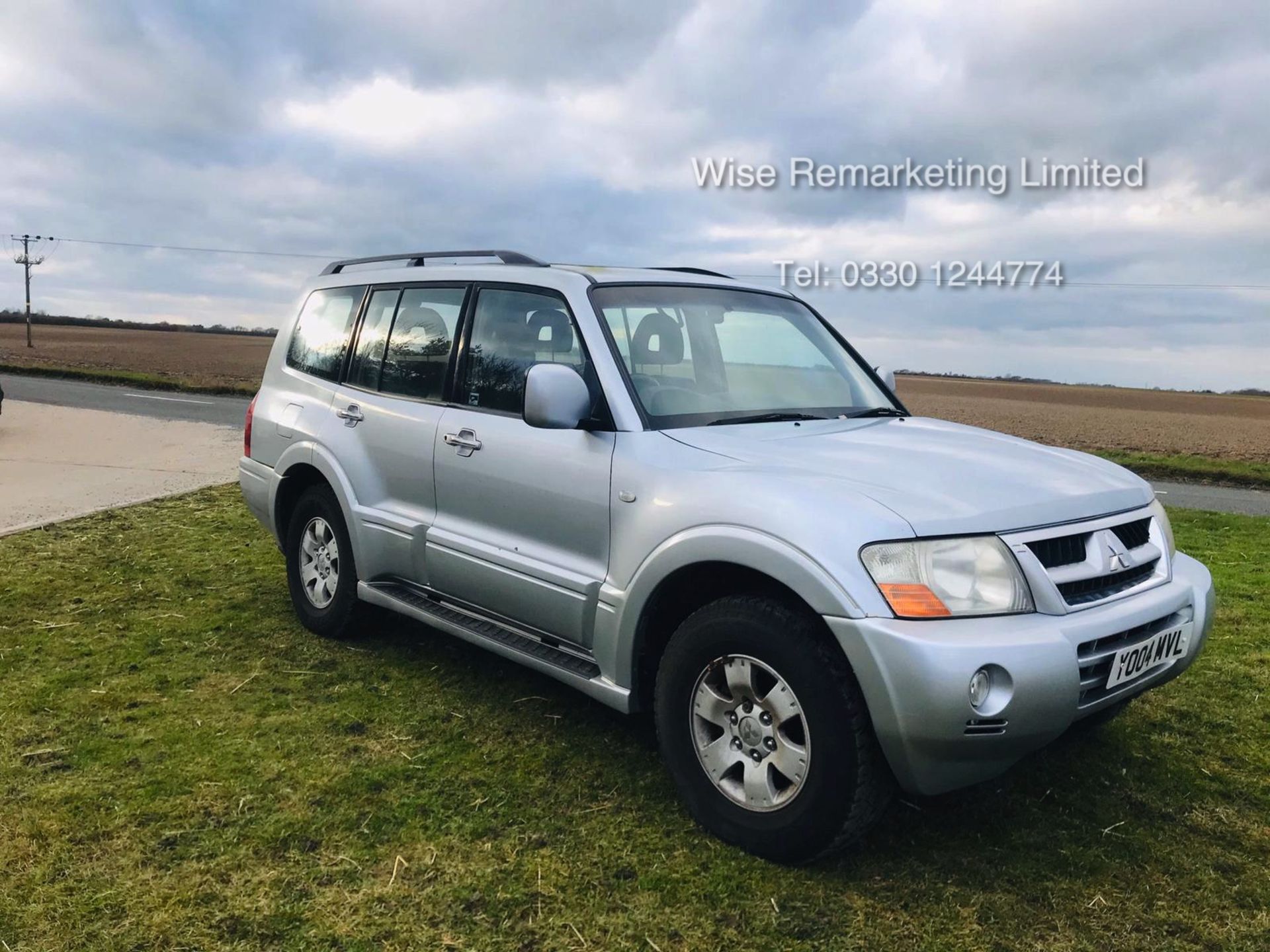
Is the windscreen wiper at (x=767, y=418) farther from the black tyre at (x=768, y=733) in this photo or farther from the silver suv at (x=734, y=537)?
the black tyre at (x=768, y=733)

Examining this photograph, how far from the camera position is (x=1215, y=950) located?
2680mm

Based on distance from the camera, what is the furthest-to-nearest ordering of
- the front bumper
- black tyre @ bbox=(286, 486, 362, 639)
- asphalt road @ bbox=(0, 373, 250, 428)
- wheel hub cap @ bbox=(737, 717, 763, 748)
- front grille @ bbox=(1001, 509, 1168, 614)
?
asphalt road @ bbox=(0, 373, 250, 428)
black tyre @ bbox=(286, 486, 362, 639)
wheel hub cap @ bbox=(737, 717, 763, 748)
front grille @ bbox=(1001, 509, 1168, 614)
the front bumper

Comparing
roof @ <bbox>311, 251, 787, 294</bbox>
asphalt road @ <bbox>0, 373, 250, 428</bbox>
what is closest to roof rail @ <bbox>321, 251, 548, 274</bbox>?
roof @ <bbox>311, 251, 787, 294</bbox>

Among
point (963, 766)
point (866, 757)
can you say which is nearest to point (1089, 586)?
point (963, 766)

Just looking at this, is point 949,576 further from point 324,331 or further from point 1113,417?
point 1113,417

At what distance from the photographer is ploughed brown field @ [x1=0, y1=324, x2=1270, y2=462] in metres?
25.4

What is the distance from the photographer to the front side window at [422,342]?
14.6ft

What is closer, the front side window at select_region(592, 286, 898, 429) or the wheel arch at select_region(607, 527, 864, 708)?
the wheel arch at select_region(607, 527, 864, 708)

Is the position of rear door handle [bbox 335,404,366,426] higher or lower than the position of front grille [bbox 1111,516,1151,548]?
higher

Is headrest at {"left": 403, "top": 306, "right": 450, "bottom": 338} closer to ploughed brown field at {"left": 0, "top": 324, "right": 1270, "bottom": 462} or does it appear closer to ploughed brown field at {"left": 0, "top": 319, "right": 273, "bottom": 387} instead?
ploughed brown field at {"left": 0, "top": 319, "right": 273, "bottom": 387}

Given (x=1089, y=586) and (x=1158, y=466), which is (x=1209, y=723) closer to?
(x=1089, y=586)

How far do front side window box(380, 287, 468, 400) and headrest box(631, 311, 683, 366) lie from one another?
3.14ft

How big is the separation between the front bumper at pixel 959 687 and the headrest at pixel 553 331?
66.0 inches

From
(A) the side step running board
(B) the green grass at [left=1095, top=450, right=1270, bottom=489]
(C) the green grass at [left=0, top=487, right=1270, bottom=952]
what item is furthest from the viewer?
(B) the green grass at [left=1095, top=450, right=1270, bottom=489]
